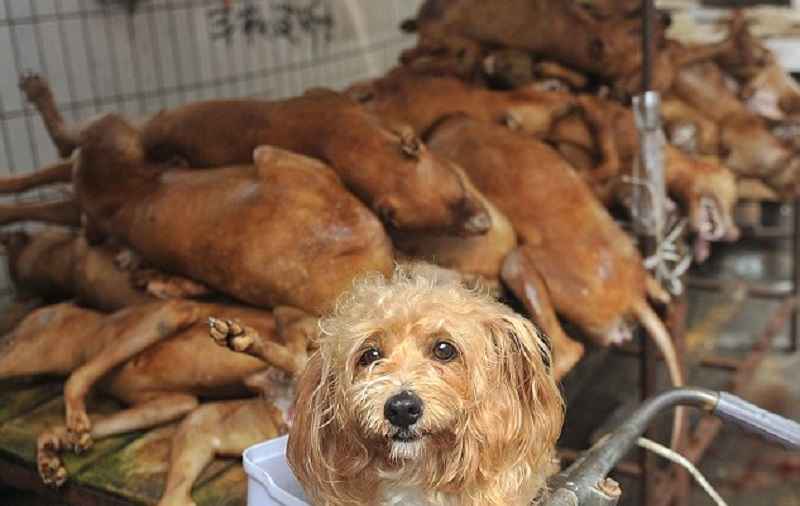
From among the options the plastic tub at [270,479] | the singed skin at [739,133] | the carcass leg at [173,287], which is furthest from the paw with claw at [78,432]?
the singed skin at [739,133]

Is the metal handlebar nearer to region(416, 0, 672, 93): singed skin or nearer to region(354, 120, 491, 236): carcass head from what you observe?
region(354, 120, 491, 236): carcass head

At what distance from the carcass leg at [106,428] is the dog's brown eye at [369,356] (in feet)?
3.05

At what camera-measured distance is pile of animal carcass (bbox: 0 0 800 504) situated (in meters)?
1.86

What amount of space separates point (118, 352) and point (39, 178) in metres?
0.84

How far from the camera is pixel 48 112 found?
2.51 metres

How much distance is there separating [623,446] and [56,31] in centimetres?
233

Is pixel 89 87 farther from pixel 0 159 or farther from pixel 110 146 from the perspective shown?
pixel 110 146

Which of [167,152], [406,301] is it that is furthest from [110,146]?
[406,301]

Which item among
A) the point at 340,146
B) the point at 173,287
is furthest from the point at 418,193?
the point at 173,287

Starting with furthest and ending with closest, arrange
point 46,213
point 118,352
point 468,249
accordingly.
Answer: point 46,213
point 468,249
point 118,352

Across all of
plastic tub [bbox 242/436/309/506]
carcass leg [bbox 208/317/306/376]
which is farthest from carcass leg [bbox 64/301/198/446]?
plastic tub [bbox 242/436/309/506]

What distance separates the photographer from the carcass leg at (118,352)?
1832 millimetres

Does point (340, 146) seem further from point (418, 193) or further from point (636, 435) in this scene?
point (636, 435)

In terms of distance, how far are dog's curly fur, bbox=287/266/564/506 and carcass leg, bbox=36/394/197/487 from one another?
849 mm
